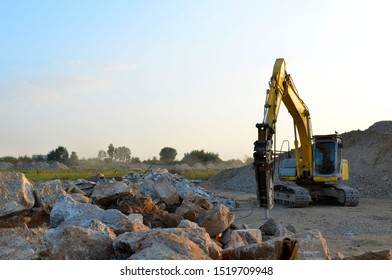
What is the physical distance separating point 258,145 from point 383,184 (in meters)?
13.9

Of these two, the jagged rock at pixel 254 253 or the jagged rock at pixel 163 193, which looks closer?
the jagged rock at pixel 254 253

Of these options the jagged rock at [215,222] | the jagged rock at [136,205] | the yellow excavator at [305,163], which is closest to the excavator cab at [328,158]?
the yellow excavator at [305,163]

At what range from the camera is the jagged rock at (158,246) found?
14.2ft

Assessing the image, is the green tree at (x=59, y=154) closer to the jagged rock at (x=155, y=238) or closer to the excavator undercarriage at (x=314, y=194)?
the excavator undercarriage at (x=314, y=194)

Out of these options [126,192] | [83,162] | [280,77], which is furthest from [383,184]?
[83,162]

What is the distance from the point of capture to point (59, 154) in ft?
245

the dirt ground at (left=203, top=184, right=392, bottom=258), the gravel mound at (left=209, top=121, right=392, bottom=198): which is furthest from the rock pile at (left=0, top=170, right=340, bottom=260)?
the gravel mound at (left=209, top=121, right=392, bottom=198)

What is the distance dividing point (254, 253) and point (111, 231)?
177cm

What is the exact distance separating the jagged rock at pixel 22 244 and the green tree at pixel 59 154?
2810 inches

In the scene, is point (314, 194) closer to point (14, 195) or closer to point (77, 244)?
point (14, 195)

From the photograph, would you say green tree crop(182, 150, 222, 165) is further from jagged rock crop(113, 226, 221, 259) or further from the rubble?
jagged rock crop(113, 226, 221, 259)

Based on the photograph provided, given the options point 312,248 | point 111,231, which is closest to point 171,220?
point 111,231

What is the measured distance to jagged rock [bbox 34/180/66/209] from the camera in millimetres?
8423

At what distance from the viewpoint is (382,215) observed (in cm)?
1461
